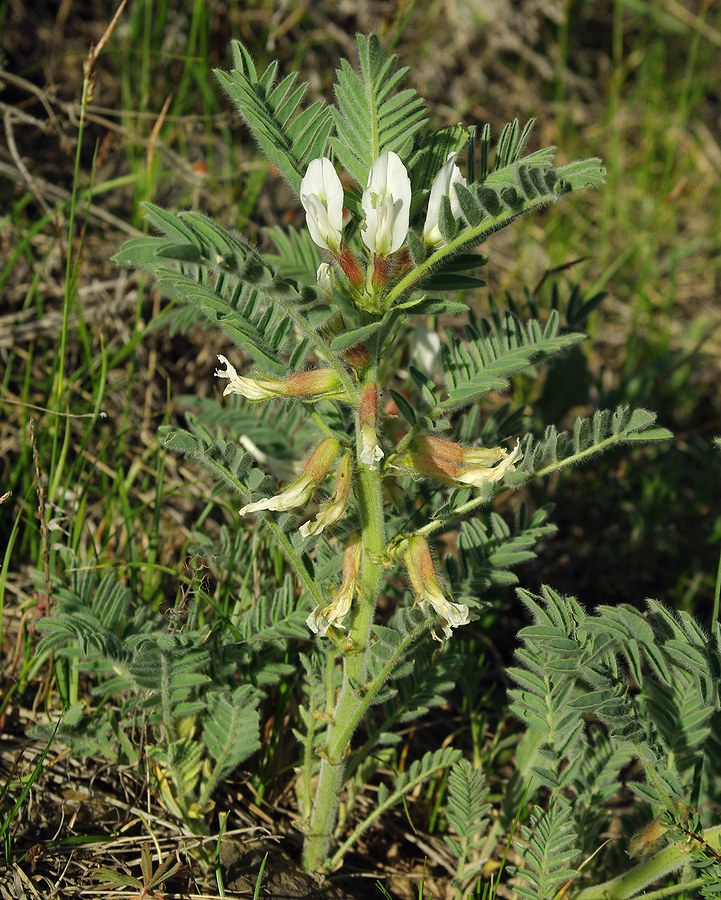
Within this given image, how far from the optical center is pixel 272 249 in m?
3.61

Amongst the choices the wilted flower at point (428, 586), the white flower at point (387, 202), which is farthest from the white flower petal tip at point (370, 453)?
the white flower at point (387, 202)

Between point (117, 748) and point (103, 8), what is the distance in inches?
131

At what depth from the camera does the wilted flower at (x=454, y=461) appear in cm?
183

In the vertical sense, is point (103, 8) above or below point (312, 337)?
above

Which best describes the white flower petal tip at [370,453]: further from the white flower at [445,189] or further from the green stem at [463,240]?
the white flower at [445,189]

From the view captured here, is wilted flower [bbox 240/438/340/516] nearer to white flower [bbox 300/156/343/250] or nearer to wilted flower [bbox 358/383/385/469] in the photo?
wilted flower [bbox 358/383/385/469]

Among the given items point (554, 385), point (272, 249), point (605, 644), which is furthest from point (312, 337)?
point (272, 249)

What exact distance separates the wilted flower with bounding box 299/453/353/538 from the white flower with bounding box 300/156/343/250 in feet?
1.38

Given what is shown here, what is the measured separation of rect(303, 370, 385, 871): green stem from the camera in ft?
6.30

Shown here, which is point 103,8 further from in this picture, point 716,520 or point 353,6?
point 716,520

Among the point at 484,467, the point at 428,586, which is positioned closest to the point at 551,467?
the point at 484,467

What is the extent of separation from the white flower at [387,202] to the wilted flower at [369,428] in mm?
283

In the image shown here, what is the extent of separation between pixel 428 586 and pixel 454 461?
0.25 m

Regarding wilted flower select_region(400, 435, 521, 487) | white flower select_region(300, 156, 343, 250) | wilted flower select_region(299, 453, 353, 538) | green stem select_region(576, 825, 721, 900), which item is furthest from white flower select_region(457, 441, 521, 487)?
green stem select_region(576, 825, 721, 900)
